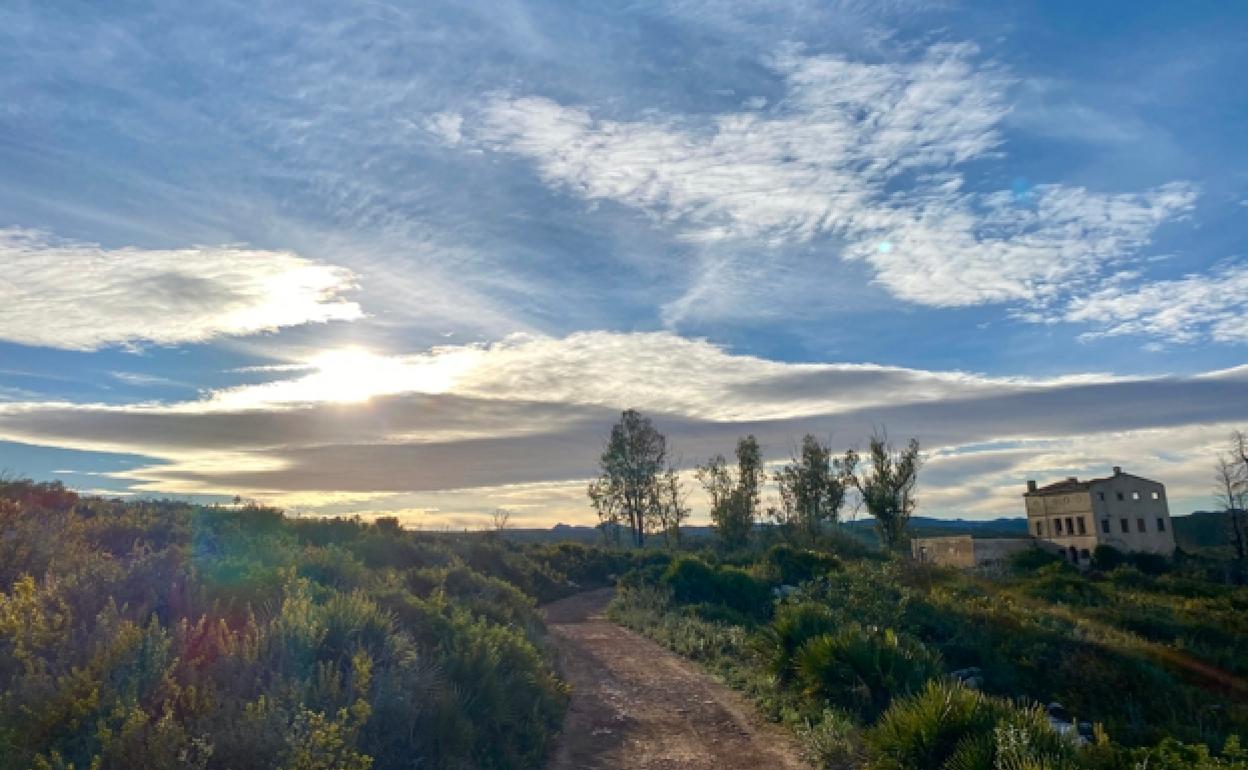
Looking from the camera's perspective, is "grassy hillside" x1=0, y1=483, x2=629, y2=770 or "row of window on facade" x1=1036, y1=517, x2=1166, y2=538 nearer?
"grassy hillside" x1=0, y1=483, x2=629, y2=770

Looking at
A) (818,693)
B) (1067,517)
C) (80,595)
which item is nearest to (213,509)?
(80,595)

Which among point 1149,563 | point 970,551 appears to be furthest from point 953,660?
point 1149,563

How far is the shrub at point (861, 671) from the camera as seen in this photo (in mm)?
11828

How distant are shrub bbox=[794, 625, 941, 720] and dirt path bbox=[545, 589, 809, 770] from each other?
1104 mm

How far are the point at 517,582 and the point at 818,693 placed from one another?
18919mm

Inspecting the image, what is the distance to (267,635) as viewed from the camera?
26.5 feet

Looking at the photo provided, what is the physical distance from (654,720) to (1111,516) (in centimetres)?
6737

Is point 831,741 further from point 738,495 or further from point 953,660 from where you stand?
point 738,495

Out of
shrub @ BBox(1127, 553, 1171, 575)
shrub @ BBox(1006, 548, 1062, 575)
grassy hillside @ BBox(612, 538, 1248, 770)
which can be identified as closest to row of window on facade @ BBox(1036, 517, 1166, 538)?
shrub @ BBox(1127, 553, 1171, 575)

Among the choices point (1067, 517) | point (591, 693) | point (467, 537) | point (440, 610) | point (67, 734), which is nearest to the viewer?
point (67, 734)

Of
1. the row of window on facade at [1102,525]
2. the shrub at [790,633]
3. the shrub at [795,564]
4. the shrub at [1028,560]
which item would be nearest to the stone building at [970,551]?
the shrub at [1028,560]

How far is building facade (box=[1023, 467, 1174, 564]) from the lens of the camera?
65.9m

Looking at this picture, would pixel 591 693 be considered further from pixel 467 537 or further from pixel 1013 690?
pixel 467 537

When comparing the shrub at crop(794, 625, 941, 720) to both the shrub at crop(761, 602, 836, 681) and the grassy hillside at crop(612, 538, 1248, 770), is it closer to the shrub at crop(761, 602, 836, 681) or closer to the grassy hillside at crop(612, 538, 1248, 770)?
the grassy hillside at crop(612, 538, 1248, 770)
